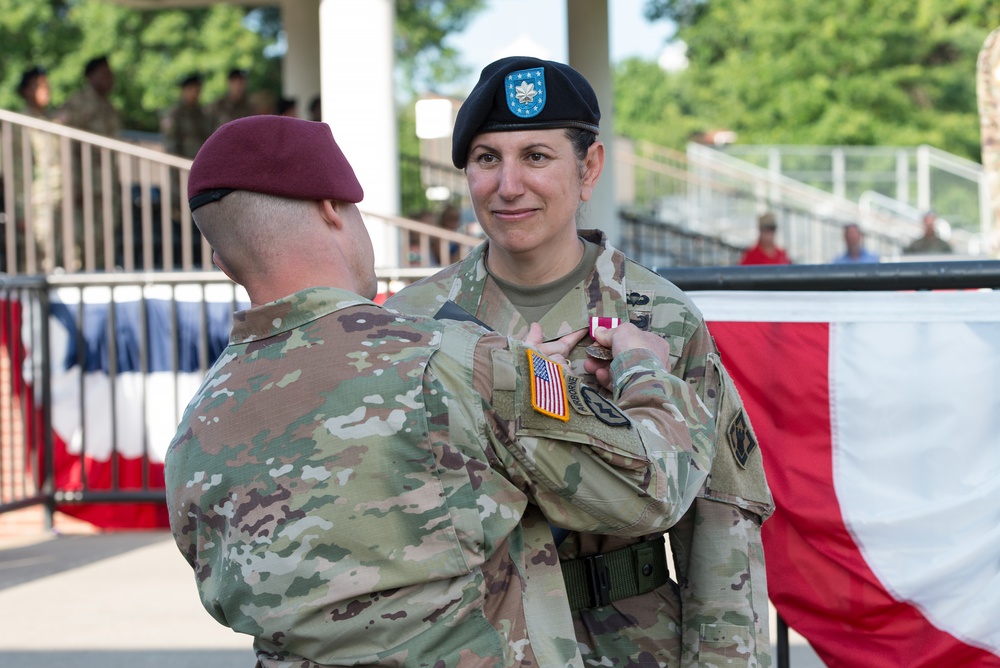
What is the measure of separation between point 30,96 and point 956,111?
31.7m

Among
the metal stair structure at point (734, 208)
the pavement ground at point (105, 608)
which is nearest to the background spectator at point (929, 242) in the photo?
the metal stair structure at point (734, 208)

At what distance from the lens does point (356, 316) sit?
6.01 ft

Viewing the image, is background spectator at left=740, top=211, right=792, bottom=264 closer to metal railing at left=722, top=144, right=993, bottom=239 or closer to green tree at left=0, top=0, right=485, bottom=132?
metal railing at left=722, top=144, right=993, bottom=239

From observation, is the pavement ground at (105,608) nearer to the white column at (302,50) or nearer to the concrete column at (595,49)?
the concrete column at (595,49)

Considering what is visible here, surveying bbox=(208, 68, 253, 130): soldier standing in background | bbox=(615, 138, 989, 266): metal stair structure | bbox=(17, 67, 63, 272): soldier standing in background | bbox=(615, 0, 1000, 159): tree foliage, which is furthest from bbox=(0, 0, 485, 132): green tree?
bbox=(17, 67, 63, 272): soldier standing in background

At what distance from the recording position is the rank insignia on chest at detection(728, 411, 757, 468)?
89.2 inches

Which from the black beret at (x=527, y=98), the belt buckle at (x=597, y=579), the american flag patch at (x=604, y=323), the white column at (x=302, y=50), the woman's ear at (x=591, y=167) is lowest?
the belt buckle at (x=597, y=579)

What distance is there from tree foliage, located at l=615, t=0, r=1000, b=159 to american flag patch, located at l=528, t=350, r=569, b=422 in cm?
3046

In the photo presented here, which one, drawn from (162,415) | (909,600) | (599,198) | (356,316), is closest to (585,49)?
(599,198)

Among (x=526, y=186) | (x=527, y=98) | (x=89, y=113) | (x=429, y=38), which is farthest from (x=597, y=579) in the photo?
(x=429, y=38)

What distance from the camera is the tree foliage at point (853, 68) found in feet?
110

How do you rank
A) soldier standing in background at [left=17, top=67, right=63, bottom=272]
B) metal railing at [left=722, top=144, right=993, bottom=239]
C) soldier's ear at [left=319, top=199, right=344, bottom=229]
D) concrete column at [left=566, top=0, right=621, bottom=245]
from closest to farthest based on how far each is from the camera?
1. soldier's ear at [left=319, top=199, right=344, bottom=229]
2. soldier standing in background at [left=17, top=67, right=63, bottom=272]
3. concrete column at [left=566, top=0, right=621, bottom=245]
4. metal railing at [left=722, top=144, right=993, bottom=239]

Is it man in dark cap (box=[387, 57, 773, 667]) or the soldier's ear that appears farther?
man in dark cap (box=[387, 57, 773, 667])

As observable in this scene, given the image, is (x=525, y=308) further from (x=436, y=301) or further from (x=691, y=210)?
(x=691, y=210)
